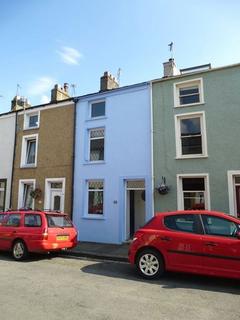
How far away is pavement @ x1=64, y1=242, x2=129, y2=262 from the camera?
9859mm

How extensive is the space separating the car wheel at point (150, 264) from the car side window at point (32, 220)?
381 centimetres

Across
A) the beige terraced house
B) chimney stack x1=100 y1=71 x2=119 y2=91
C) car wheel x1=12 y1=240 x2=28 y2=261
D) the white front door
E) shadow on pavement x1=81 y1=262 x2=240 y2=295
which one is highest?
chimney stack x1=100 y1=71 x2=119 y2=91

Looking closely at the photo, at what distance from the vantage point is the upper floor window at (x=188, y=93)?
12453mm

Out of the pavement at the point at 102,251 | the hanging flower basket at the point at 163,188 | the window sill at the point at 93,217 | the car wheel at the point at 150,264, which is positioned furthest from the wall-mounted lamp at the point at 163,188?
the car wheel at the point at 150,264

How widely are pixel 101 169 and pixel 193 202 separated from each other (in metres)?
4.50

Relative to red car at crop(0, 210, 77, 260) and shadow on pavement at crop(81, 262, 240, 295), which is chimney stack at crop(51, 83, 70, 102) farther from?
shadow on pavement at crop(81, 262, 240, 295)

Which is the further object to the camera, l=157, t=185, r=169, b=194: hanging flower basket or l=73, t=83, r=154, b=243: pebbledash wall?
l=73, t=83, r=154, b=243: pebbledash wall

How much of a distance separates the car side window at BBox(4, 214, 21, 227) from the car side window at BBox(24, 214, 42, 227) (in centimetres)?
38

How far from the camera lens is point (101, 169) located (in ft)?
45.3

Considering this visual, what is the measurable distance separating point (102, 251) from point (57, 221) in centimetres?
217

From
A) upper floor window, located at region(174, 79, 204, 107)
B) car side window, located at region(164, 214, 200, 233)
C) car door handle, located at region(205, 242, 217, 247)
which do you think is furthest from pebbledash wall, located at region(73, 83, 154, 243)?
car door handle, located at region(205, 242, 217, 247)

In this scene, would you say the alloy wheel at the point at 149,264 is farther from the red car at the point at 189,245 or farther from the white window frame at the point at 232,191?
the white window frame at the point at 232,191

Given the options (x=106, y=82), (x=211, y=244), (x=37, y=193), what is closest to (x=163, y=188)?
(x=211, y=244)

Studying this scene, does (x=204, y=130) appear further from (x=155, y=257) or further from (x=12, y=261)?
(x=12, y=261)
